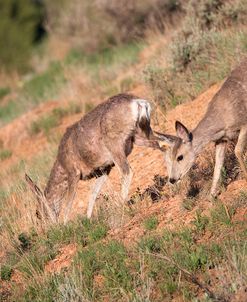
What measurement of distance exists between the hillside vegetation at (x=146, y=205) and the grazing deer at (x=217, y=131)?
1.14 feet

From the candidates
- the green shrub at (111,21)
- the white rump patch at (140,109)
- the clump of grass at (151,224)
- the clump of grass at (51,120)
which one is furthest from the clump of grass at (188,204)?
the green shrub at (111,21)

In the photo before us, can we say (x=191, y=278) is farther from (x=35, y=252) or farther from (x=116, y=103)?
(x=116, y=103)

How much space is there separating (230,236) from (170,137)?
202cm

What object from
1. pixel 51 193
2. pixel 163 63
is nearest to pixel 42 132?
pixel 163 63

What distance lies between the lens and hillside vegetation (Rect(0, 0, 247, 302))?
8062 mm

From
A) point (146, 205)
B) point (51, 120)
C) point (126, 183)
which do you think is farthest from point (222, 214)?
point (51, 120)

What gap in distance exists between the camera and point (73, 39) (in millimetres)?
28344

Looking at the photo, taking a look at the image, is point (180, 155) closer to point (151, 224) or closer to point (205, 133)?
point (205, 133)

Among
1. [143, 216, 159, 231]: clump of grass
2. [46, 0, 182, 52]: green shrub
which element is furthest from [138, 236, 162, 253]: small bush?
[46, 0, 182, 52]: green shrub

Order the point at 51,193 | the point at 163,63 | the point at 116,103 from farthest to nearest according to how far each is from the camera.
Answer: the point at 163,63
the point at 51,193
the point at 116,103

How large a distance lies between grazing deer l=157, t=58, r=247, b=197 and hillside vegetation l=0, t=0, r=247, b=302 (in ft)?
1.14

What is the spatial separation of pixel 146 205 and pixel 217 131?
4.66 feet

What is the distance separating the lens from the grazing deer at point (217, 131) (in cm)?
955

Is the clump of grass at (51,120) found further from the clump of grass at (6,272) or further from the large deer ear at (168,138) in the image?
the clump of grass at (6,272)
